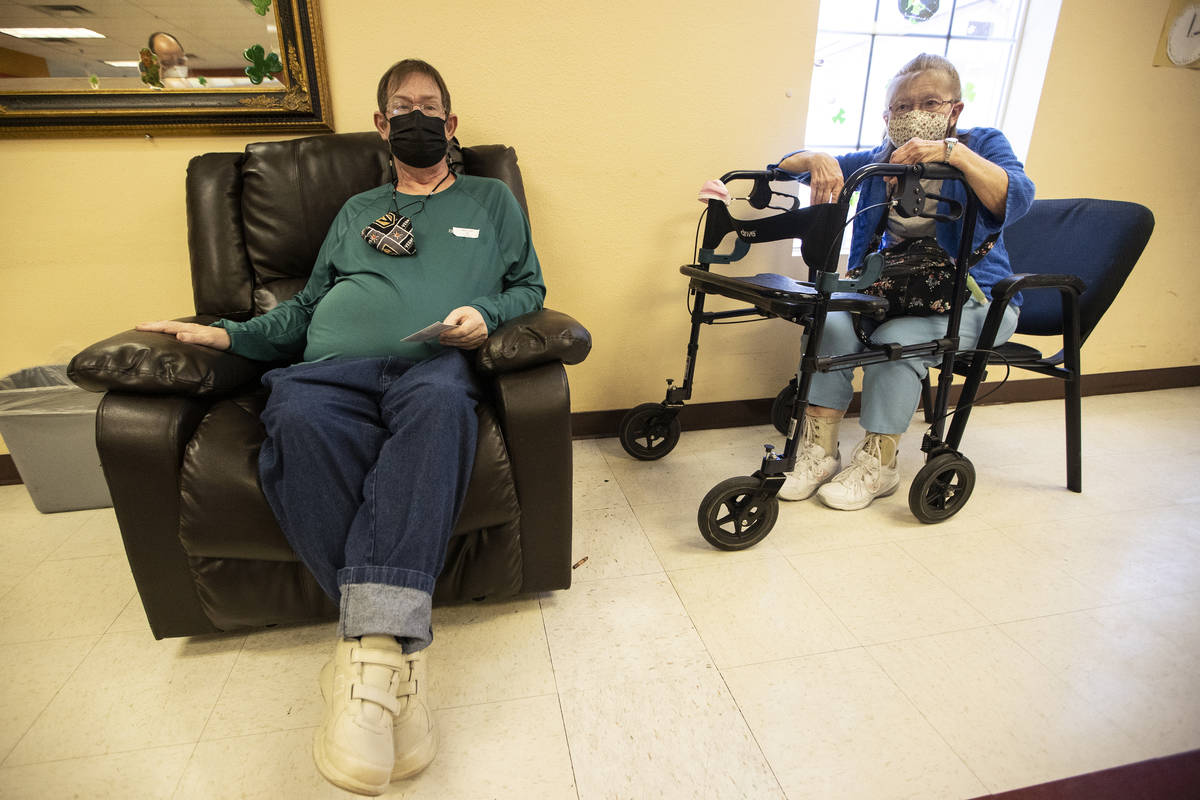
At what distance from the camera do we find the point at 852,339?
167 centimetres

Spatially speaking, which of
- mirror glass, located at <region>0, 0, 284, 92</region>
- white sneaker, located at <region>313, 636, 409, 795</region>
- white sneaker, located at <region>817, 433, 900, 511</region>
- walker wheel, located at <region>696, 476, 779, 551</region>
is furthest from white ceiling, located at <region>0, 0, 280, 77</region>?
white sneaker, located at <region>817, 433, 900, 511</region>

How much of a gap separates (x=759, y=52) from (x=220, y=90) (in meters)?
1.59

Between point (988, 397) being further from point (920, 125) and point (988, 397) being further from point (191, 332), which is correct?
point (191, 332)

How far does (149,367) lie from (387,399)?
406 mm

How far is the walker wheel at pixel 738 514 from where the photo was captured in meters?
1.41

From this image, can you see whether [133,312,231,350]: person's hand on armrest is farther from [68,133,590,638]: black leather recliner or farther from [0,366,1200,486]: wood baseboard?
[0,366,1200,486]: wood baseboard

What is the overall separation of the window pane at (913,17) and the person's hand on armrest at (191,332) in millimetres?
2300

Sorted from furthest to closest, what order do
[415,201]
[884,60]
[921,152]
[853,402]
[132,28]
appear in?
[853,402] < [884,60] < [132,28] < [415,201] < [921,152]

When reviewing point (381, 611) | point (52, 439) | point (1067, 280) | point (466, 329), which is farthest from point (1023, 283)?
point (52, 439)

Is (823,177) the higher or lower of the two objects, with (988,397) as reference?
higher

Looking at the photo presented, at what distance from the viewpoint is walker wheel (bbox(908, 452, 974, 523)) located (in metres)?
1.54

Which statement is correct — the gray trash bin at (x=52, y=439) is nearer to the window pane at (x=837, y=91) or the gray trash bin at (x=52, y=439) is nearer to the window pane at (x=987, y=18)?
the window pane at (x=837, y=91)

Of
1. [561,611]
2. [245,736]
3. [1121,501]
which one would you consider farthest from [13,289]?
[1121,501]

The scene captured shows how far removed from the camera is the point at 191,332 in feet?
3.82
